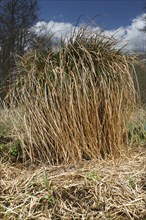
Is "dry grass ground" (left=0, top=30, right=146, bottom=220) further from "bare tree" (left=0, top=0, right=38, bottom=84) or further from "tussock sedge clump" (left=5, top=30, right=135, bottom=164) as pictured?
"bare tree" (left=0, top=0, right=38, bottom=84)

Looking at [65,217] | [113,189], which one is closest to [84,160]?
[113,189]

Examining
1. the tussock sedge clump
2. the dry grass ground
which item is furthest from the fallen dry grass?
→ the tussock sedge clump

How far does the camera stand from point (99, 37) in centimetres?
284

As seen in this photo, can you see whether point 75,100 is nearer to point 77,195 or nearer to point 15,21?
point 77,195

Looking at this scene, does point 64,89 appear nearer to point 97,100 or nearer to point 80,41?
point 97,100

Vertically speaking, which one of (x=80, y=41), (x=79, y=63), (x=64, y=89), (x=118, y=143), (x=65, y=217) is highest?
(x=80, y=41)

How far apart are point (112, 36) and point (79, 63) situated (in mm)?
397

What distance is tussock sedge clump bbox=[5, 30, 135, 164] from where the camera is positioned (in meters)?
2.64

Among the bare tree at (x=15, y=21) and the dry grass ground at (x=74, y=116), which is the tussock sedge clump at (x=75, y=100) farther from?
the bare tree at (x=15, y=21)

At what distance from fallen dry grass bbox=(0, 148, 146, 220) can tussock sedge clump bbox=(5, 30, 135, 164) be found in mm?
365

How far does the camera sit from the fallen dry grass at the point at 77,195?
1884 millimetres

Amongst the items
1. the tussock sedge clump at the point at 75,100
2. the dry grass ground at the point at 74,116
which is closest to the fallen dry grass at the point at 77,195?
the dry grass ground at the point at 74,116

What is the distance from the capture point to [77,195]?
6.51 feet

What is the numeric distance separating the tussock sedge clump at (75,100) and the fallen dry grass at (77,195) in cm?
36
